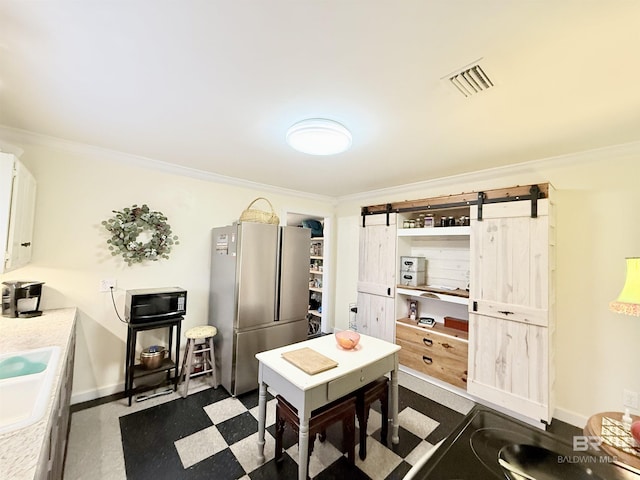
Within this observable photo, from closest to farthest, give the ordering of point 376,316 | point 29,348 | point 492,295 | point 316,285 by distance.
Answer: point 29,348 → point 492,295 → point 376,316 → point 316,285

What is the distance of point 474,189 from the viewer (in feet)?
10.1

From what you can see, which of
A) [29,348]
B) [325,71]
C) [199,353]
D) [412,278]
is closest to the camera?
[325,71]

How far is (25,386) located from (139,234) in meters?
1.77

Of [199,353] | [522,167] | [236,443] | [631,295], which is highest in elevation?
[522,167]

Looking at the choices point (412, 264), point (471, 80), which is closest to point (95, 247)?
point (471, 80)

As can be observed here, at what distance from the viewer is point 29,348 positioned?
1459 mm

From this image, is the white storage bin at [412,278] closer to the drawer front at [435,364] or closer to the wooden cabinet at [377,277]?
the wooden cabinet at [377,277]

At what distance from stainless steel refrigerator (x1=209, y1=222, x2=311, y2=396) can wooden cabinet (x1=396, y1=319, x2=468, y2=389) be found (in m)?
1.24

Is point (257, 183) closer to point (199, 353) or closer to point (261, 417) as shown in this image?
point (199, 353)

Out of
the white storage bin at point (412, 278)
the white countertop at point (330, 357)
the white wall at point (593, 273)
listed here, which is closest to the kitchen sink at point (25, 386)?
the white countertop at point (330, 357)

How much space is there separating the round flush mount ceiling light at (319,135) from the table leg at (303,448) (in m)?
1.71

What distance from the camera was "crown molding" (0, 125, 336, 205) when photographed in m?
2.19

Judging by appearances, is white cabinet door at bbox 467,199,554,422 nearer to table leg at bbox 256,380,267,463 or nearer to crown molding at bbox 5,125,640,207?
crown molding at bbox 5,125,640,207

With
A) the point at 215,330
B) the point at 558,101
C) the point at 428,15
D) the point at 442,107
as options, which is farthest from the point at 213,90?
the point at 215,330
